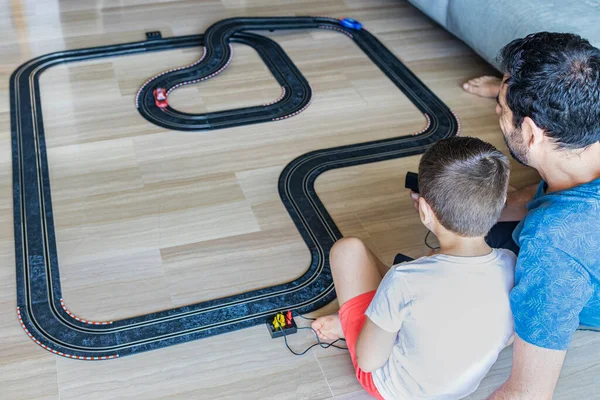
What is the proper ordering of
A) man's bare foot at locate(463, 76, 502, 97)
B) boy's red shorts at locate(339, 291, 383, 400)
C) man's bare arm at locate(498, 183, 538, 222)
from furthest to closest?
man's bare foot at locate(463, 76, 502, 97), man's bare arm at locate(498, 183, 538, 222), boy's red shorts at locate(339, 291, 383, 400)

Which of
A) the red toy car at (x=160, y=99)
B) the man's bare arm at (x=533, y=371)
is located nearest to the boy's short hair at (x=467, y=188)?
the man's bare arm at (x=533, y=371)

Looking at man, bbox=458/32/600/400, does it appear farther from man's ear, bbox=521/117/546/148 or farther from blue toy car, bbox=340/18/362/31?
blue toy car, bbox=340/18/362/31

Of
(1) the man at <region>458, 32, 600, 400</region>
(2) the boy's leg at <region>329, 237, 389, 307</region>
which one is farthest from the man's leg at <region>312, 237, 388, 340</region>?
(1) the man at <region>458, 32, 600, 400</region>

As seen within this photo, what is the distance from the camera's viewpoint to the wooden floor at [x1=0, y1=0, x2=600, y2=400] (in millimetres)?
1941

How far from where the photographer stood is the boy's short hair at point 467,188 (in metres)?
1.54

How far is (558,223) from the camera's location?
1.49m

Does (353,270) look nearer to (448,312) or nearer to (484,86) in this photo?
(448,312)

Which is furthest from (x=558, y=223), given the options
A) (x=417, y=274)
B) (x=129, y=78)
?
(x=129, y=78)

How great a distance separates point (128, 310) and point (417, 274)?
100cm

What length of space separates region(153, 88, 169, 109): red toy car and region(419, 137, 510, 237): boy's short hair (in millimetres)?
1781

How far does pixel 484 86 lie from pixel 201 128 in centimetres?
140

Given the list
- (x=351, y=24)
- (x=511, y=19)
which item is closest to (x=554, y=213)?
(x=511, y=19)

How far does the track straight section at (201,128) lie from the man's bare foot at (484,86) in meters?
0.20

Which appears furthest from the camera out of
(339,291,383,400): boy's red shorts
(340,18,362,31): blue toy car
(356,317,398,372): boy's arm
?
(340,18,362,31): blue toy car
